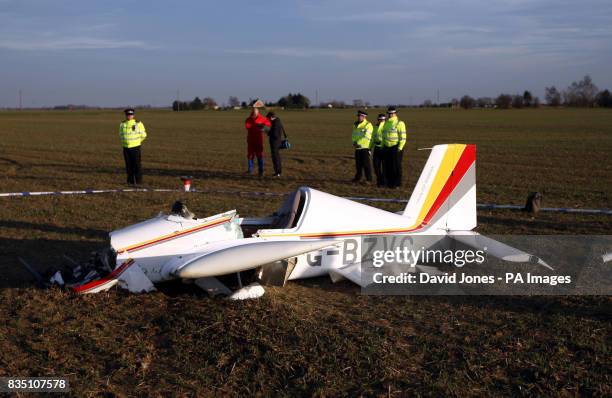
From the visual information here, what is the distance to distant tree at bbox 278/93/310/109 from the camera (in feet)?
338

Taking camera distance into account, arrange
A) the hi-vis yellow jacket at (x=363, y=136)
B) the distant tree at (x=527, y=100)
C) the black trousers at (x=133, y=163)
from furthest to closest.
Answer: the distant tree at (x=527, y=100) < the hi-vis yellow jacket at (x=363, y=136) < the black trousers at (x=133, y=163)

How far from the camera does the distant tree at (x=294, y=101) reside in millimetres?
103062

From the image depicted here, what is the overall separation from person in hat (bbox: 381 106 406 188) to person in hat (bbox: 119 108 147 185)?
229 inches

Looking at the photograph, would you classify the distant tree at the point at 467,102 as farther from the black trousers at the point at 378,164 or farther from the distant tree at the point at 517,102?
the black trousers at the point at 378,164

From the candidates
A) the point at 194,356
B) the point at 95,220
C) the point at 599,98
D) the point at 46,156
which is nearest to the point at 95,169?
the point at 46,156

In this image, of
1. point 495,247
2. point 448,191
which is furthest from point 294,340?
point 448,191

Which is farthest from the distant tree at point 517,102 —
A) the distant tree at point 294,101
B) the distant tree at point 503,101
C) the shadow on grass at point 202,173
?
the shadow on grass at point 202,173

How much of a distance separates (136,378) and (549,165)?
708 inches

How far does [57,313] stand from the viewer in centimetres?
598

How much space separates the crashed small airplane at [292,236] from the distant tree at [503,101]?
107 metres

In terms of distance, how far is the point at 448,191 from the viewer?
7.72 metres

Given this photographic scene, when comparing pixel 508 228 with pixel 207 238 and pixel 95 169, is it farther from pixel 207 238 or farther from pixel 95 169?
pixel 95 169

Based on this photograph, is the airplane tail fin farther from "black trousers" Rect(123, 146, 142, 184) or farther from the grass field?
"black trousers" Rect(123, 146, 142, 184)

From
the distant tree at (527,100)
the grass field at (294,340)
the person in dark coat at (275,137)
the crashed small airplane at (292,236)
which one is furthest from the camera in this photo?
the distant tree at (527,100)
